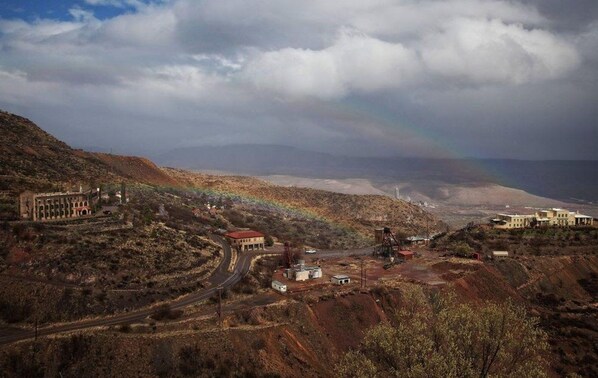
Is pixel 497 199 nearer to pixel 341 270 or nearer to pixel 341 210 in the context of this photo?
pixel 341 210

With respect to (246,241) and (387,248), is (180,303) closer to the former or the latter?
(246,241)

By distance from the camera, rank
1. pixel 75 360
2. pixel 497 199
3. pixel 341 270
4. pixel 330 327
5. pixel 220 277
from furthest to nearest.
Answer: pixel 497 199, pixel 341 270, pixel 220 277, pixel 330 327, pixel 75 360

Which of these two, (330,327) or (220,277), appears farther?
(220,277)

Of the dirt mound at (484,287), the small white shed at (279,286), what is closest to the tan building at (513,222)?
the dirt mound at (484,287)

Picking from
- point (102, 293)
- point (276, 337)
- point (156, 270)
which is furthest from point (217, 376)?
point (156, 270)

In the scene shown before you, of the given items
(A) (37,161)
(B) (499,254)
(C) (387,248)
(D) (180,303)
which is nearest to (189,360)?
(D) (180,303)

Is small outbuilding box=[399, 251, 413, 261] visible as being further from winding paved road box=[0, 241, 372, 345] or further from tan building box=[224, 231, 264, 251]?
tan building box=[224, 231, 264, 251]

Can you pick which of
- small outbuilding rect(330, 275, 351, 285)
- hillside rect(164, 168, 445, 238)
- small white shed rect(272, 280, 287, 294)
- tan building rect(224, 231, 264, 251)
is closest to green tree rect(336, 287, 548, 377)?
small white shed rect(272, 280, 287, 294)
